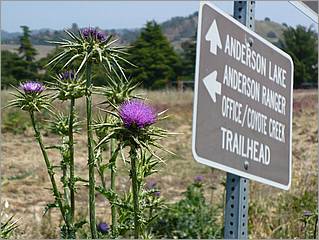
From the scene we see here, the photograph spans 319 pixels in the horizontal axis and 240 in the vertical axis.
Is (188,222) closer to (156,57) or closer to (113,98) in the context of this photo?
(113,98)

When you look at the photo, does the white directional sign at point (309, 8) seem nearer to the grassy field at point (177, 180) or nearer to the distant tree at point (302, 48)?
the grassy field at point (177, 180)

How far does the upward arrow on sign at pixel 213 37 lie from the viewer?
1136mm

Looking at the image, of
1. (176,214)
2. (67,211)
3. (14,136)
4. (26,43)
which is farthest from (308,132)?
(26,43)

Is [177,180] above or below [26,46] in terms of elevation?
below

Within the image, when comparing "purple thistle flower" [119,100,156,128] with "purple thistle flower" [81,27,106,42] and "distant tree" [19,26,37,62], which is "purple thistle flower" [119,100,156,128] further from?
"distant tree" [19,26,37,62]

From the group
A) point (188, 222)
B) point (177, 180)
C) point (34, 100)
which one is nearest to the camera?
point (34, 100)

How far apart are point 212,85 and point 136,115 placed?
207 mm

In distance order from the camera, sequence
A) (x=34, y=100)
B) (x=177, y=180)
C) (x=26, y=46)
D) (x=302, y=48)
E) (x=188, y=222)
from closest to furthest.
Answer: (x=34, y=100)
(x=188, y=222)
(x=177, y=180)
(x=26, y=46)
(x=302, y=48)

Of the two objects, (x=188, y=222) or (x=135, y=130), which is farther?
(x=188, y=222)

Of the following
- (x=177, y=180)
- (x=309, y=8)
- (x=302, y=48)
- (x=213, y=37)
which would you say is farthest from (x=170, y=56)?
(x=213, y=37)

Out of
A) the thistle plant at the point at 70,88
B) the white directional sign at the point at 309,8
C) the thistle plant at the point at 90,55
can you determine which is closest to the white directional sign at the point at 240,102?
the white directional sign at the point at 309,8

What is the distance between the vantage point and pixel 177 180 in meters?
7.61

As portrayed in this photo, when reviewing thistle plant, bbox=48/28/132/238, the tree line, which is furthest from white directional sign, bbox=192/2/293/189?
the tree line

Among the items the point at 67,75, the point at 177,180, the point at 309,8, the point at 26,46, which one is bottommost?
the point at 177,180
